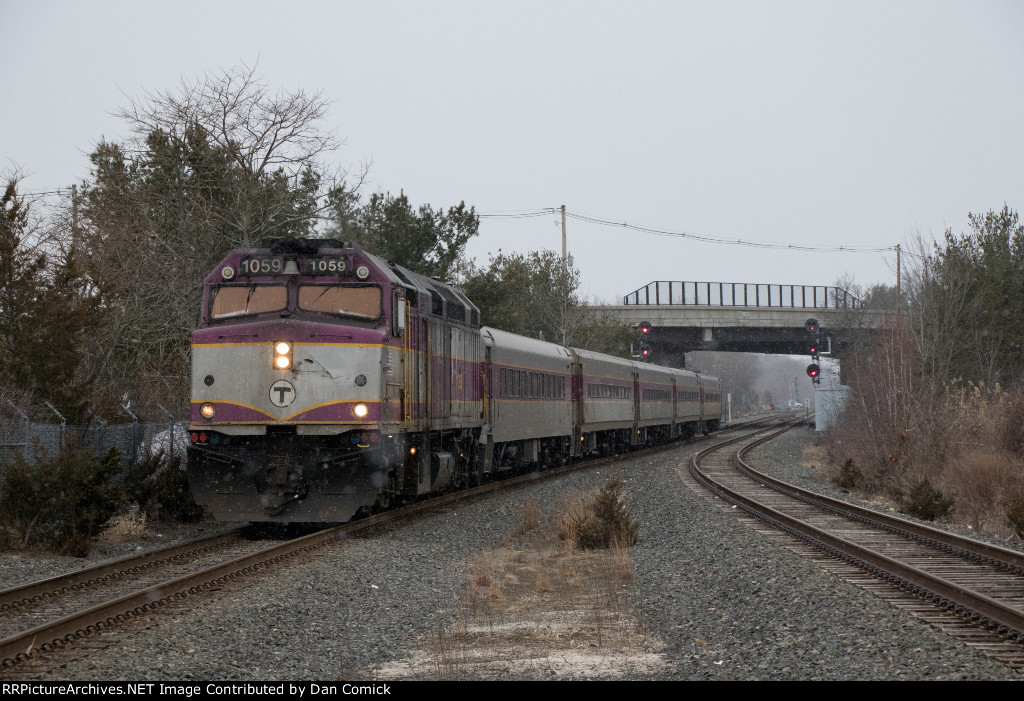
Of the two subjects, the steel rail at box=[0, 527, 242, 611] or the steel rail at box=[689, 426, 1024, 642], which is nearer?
the steel rail at box=[689, 426, 1024, 642]

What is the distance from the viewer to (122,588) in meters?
9.82

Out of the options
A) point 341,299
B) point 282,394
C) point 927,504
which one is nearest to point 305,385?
point 282,394

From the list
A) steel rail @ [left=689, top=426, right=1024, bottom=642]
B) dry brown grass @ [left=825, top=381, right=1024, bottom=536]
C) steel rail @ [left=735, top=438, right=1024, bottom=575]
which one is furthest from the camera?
dry brown grass @ [left=825, top=381, right=1024, bottom=536]

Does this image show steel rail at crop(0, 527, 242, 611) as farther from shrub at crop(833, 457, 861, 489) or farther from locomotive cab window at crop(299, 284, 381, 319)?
shrub at crop(833, 457, 861, 489)

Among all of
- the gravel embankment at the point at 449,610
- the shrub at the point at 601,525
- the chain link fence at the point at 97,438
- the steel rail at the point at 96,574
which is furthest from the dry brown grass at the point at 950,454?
the chain link fence at the point at 97,438

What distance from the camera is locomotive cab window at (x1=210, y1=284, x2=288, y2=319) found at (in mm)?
13289

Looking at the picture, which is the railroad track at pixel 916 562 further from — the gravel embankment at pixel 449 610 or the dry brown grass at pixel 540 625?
the dry brown grass at pixel 540 625

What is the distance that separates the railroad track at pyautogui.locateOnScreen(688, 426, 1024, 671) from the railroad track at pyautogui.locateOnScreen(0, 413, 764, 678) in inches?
246

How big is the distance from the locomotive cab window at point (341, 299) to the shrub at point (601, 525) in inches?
161

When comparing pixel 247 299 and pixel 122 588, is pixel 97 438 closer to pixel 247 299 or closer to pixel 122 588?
pixel 247 299

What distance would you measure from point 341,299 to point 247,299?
1250 millimetres

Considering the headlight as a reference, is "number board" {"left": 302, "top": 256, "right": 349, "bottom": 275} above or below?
above

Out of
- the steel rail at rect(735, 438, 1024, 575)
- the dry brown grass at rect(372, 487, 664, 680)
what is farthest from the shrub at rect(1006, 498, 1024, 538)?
the dry brown grass at rect(372, 487, 664, 680)
